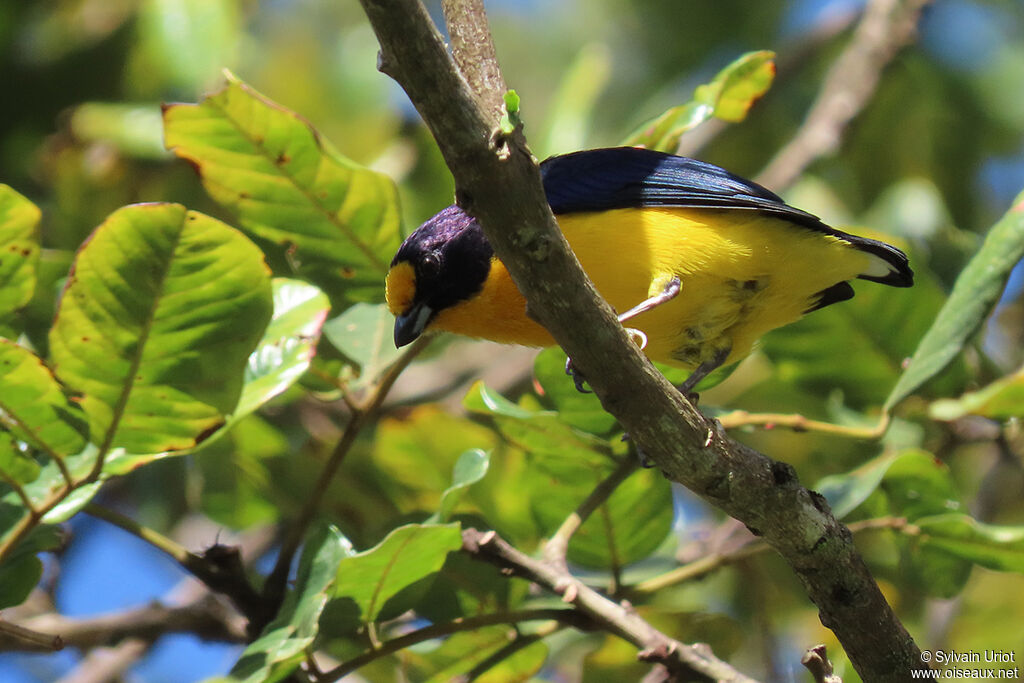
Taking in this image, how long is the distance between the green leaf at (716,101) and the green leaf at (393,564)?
1286mm

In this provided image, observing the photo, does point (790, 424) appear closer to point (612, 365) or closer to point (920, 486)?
point (920, 486)

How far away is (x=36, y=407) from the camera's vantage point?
2268mm

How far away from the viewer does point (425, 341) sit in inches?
115

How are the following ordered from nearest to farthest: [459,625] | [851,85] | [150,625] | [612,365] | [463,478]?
1. [612,365]
2. [463,478]
3. [459,625]
4. [150,625]
5. [851,85]

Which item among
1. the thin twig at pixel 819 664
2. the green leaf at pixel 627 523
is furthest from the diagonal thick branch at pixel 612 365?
the green leaf at pixel 627 523

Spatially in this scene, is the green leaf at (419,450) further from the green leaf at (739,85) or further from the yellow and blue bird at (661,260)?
the green leaf at (739,85)

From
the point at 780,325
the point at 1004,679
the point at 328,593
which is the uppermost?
the point at 328,593

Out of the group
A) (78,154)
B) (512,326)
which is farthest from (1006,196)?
(78,154)

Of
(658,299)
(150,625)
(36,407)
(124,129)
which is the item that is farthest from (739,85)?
(124,129)

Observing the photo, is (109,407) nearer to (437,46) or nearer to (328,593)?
(328,593)

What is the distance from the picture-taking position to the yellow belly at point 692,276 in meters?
2.95

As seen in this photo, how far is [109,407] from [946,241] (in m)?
2.94

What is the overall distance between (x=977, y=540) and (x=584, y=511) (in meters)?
1.00

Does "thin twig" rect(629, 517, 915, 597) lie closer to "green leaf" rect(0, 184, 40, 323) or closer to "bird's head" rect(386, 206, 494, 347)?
"bird's head" rect(386, 206, 494, 347)
